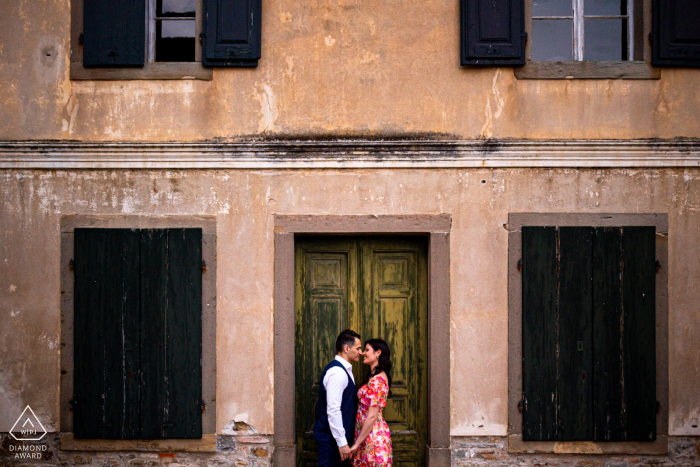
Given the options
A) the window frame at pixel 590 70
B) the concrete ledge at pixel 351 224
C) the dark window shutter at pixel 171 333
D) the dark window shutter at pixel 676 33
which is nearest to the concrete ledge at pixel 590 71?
the window frame at pixel 590 70

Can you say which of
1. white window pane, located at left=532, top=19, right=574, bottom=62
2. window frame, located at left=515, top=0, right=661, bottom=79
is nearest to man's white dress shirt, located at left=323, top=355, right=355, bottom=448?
window frame, located at left=515, top=0, right=661, bottom=79

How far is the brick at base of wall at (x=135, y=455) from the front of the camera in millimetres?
5289

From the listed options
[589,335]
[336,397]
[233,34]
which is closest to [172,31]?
[233,34]

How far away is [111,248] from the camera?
208 inches

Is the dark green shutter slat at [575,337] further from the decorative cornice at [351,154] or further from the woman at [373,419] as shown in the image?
the woman at [373,419]

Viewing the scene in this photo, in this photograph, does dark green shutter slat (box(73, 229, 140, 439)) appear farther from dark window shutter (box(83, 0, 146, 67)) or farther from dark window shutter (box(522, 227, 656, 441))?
dark window shutter (box(522, 227, 656, 441))

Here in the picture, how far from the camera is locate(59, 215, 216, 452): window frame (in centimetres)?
528

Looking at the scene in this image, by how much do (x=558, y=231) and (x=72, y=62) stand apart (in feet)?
15.1

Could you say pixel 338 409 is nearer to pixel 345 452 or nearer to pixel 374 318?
pixel 345 452

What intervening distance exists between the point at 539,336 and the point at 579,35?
2.80 metres

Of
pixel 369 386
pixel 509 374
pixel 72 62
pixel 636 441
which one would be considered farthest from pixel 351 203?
pixel 636 441

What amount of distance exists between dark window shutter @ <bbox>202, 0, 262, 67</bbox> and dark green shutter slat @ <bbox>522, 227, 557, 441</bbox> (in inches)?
117

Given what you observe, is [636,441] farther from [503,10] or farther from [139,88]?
[139,88]

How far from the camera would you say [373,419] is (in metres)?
4.68
